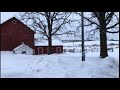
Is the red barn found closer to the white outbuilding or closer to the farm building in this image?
the farm building

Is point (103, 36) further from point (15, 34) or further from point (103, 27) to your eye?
point (15, 34)

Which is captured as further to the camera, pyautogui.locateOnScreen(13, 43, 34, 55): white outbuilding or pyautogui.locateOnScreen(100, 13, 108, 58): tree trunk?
pyautogui.locateOnScreen(13, 43, 34, 55): white outbuilding

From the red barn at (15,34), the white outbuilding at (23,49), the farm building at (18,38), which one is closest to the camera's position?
the farm building at (18,38)

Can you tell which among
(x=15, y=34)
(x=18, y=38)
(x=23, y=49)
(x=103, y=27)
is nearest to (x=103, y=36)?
(x=103, y=27)

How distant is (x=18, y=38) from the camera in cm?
3750

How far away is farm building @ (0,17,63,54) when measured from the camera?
35688 millimetres

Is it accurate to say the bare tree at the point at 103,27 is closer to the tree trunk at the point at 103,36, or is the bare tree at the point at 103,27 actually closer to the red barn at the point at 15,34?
the tree trunk at the point at 103,36

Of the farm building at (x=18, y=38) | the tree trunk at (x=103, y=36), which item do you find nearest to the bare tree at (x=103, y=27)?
the tree trunk at (x=103, y=36)

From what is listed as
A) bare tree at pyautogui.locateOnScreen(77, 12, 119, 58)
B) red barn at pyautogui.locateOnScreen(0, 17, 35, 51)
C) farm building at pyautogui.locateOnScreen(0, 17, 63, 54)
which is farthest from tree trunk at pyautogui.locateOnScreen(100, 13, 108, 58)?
red barn at pyautogui.locateOnScreen(0, 17, 35, 51)

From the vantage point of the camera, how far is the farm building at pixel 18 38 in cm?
3569
